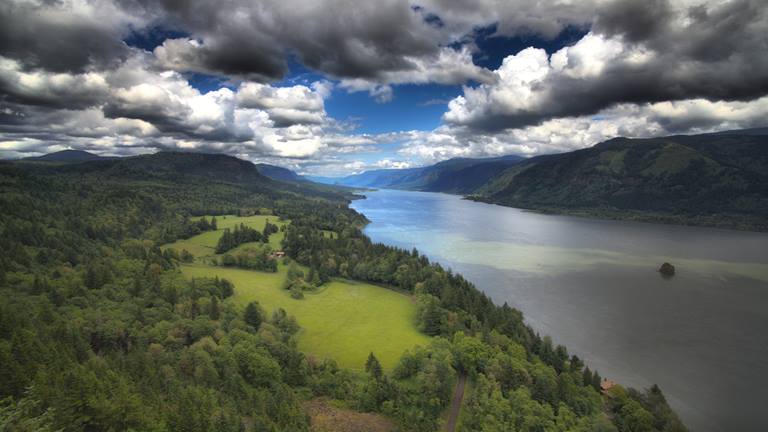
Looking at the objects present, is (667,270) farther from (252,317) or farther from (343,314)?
(252,317)

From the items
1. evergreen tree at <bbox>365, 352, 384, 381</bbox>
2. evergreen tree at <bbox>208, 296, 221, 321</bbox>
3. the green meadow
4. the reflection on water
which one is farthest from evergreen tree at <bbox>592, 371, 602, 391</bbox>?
evergreen tree at <bbox>208, 296, 221, 321</bbox>

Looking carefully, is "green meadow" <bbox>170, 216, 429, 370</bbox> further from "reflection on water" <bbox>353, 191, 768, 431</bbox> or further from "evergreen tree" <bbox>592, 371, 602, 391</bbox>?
"reflection on water" <bbox>353, 191, 768, 431</bbox>

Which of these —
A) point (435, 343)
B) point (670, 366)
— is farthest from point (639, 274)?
point (435, 343)

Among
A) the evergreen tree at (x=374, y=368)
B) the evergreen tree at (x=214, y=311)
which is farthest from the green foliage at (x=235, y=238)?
the evergreen tree at (x=374, y=368)

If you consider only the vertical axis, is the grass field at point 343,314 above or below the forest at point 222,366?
below

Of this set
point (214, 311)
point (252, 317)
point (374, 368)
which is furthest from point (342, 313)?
point (374, 368)

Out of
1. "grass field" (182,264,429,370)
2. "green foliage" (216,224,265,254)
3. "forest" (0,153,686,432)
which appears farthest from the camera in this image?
"green foliage" (216,224,265,254)

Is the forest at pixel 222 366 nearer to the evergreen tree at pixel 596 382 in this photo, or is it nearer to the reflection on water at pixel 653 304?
the evergreen tree at pixel 596 382

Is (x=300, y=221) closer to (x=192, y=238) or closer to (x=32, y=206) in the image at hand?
(x=192, y=238)
